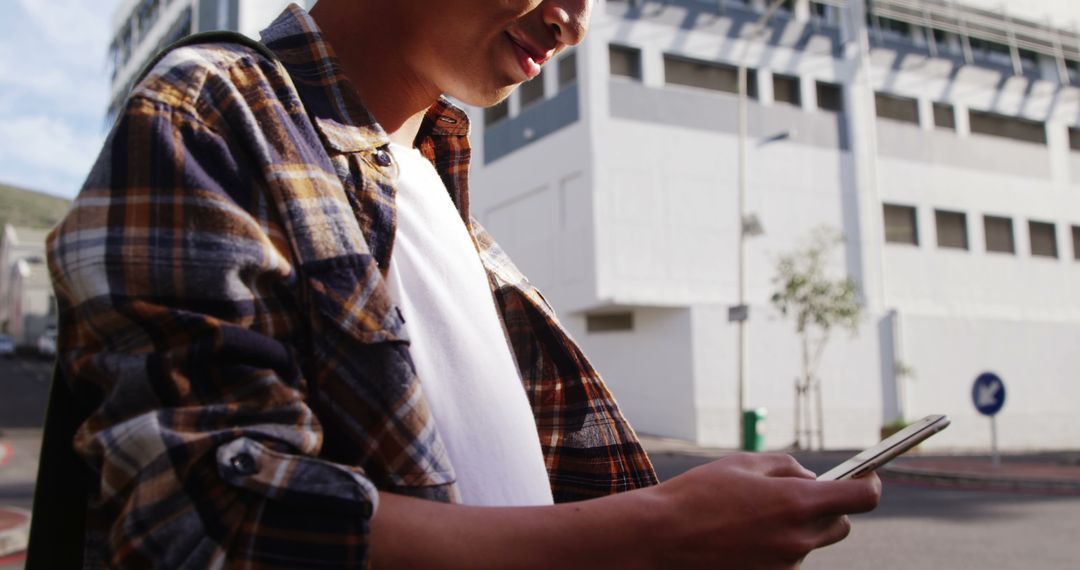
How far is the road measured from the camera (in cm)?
635

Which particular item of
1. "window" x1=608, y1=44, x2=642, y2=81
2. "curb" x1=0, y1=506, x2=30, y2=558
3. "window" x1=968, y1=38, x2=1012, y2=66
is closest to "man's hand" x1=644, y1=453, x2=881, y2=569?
"curb" x1=0, y1=506, x2=30, y2=558

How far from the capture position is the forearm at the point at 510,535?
70cm

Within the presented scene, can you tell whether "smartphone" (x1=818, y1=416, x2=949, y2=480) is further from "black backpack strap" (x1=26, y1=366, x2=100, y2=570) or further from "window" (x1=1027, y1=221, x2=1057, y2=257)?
"window" (x1=1027, y1=221, x2=1057, y2=257)

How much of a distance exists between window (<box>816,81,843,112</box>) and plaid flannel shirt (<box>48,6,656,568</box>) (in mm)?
25202

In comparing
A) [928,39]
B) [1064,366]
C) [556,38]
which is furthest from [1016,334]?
[556,38]

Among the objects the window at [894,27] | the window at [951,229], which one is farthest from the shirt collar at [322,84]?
the window at [894,27]

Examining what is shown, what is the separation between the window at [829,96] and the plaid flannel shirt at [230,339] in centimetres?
2520

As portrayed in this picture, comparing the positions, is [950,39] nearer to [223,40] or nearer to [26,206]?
[223,40]

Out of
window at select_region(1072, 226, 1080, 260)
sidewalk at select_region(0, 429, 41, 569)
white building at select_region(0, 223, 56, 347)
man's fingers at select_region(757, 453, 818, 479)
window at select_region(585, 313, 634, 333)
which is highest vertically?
white building at select_region(0, 223, 56, 347)

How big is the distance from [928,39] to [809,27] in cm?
458

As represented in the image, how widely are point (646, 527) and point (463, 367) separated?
29 centimetres

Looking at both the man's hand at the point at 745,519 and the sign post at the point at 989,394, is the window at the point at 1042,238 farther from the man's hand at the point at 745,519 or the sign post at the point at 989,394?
the man's hand at the point at 745,519

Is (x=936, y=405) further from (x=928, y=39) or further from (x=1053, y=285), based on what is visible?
(x=928, y=39)

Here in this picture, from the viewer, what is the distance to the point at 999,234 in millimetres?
26109
